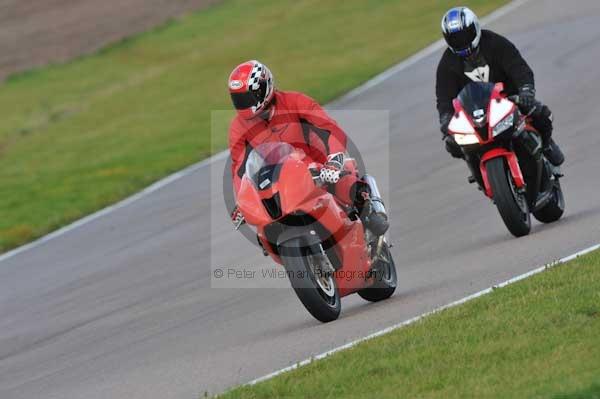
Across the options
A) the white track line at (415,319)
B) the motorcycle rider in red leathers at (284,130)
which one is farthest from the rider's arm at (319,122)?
the white track line at (415,319)

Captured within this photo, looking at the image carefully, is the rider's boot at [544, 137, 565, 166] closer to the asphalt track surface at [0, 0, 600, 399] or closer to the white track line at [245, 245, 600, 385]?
the asphalt track surface at [0, 0, 600, 399]

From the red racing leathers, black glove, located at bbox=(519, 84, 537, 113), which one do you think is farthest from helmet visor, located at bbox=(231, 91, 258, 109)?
black glove, located at bbox=(519, 84, 537, 113)

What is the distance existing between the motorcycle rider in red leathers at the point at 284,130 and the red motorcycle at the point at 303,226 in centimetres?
21

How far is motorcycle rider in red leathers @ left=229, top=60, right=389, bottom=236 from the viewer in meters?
9.30

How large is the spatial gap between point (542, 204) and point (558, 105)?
730cm

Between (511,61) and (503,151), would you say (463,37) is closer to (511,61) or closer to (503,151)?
(511,61)

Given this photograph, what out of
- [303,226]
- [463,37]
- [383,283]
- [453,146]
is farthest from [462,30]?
[303,226]

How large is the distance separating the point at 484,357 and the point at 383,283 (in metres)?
3.00

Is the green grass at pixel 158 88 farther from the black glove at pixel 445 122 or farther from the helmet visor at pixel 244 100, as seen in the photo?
the helmet visor at pixel 244 100

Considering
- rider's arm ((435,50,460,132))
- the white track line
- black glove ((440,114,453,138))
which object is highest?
the white track line

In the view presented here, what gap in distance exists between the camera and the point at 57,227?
18047 millimetres

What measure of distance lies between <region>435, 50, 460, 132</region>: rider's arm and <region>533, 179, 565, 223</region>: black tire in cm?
110

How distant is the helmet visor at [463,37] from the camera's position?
428 inches

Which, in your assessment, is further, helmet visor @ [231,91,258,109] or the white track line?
helmet visor @ [231,91,258,109]
